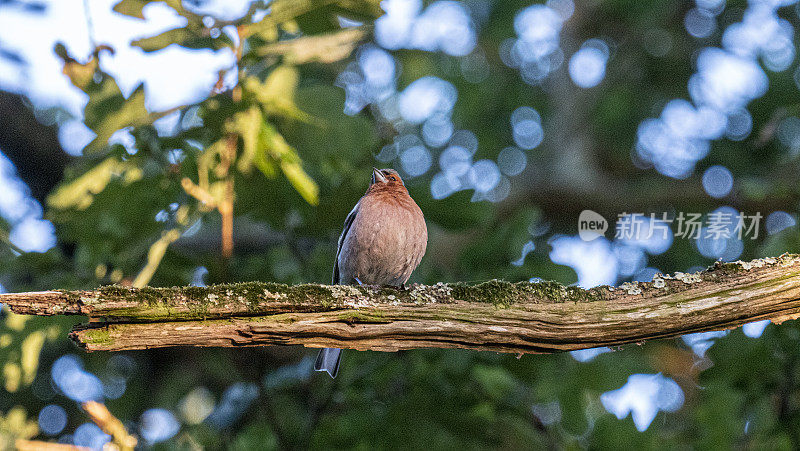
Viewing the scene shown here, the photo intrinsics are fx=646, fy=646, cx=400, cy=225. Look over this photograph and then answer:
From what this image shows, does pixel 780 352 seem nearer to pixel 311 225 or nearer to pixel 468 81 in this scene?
pixel 311 225

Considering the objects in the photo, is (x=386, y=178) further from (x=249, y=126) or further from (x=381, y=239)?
(x=249, y=126)

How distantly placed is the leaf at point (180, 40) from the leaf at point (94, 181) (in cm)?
118

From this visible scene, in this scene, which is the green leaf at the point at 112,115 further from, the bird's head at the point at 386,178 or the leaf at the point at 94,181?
the bird's head at the point at 386,178

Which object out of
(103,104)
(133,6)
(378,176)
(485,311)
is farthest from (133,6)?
(485,311)

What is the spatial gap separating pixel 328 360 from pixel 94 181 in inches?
103

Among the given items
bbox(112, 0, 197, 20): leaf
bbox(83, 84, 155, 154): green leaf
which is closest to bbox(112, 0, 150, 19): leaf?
bbox(112, 0, 197, 20): leaf

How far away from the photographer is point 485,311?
11.9 feet

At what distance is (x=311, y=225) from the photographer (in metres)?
6.36

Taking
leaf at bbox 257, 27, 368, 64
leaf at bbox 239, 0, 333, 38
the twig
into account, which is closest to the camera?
the twig

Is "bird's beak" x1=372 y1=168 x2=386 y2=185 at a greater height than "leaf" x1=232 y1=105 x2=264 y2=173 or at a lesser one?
greater

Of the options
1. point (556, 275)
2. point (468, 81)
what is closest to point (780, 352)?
point (556, 275)

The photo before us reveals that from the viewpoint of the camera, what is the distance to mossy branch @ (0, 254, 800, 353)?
339 centimetres

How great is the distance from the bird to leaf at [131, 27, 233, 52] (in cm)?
192

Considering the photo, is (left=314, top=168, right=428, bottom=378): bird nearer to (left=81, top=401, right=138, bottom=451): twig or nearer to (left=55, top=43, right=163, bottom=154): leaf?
(left=81, top=401, right=138, bottom=451): twig
